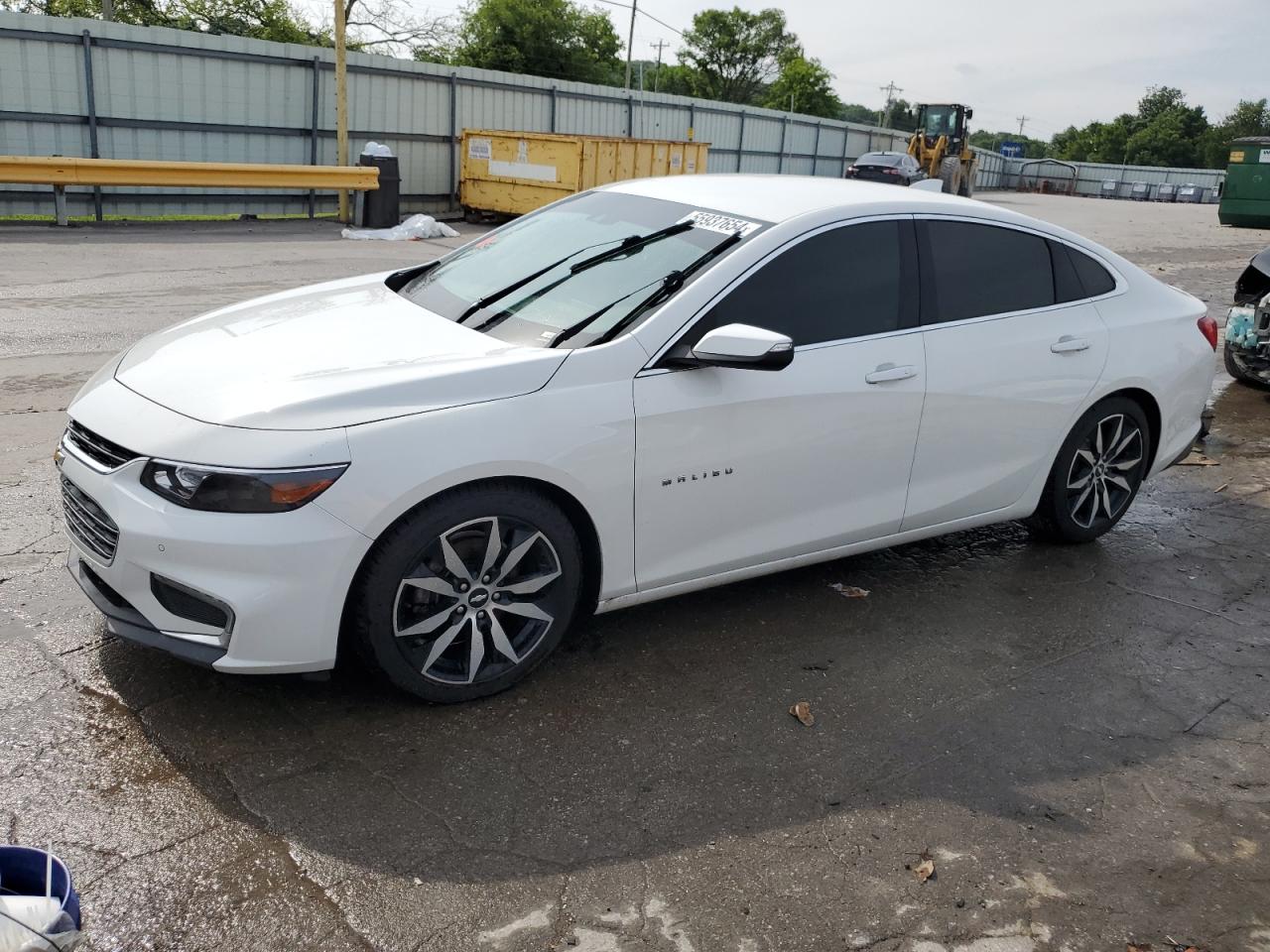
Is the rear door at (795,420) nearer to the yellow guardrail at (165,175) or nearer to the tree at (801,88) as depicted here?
the yellow guardrail at (165,175)

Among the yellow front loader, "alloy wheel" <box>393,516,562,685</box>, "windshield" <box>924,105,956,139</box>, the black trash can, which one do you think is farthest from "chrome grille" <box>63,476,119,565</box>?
"windshield" <box>924,105,956,139</box>

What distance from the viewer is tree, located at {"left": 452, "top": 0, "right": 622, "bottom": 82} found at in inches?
2248

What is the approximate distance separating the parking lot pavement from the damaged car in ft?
15.5

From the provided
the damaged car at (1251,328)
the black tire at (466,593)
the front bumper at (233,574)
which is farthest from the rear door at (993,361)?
the damaged car at (1251,328)

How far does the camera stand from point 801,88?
9500 cm

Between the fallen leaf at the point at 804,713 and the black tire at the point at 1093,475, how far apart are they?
78.5 inches

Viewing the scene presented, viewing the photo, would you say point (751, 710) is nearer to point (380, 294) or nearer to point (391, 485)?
point (391, 485)

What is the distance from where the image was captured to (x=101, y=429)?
3.34 m

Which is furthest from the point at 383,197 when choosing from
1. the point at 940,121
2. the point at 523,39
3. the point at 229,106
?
the point at 523,39

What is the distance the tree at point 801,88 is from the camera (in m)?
95.0

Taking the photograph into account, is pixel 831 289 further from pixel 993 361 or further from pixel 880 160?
pixel 880 160

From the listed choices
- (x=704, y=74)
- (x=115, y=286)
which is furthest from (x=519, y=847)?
(x=704, y=74)

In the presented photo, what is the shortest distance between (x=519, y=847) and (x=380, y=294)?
244cm

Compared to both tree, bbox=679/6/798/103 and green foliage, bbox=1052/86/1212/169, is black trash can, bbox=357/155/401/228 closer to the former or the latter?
tree, bbox=679/6/798/103
